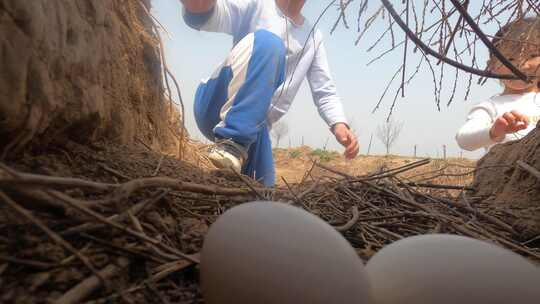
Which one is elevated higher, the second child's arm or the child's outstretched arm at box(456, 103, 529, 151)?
the second child's arm

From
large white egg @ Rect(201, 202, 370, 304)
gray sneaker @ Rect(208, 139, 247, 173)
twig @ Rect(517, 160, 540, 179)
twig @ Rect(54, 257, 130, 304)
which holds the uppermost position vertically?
twig @ Rect(517, 160, 540, 179)

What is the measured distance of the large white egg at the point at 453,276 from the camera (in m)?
0.56

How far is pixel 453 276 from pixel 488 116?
8.78ft

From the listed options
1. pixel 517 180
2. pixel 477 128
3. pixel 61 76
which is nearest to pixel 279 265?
pixel 61 76

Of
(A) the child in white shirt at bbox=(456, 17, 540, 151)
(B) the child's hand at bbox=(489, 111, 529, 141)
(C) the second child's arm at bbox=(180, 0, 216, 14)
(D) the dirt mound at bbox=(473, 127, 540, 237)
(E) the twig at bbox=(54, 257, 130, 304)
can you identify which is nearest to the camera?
(E) the twig at bbox=(54, 257, 130, 304)

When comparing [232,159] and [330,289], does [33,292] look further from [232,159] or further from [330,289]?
[232,159]

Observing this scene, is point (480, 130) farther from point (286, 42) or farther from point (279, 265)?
point (279, 265)

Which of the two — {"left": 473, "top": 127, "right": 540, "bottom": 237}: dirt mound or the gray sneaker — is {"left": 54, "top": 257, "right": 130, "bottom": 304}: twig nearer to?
{"left": 473, "top": 127, "right": 540, "bottom": 237}: dirt mound

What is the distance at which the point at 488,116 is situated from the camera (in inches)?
110

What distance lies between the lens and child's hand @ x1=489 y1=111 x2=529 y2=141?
2.26 metres

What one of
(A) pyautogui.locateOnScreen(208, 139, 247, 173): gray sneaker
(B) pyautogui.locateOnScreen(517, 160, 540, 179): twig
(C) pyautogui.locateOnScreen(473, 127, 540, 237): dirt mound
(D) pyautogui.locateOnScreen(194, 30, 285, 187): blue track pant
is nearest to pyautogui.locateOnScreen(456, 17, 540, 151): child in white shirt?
(C) pyautogui.locateOnScreen(473, 127, 540, 237): dirt mound

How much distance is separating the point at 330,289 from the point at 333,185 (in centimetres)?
89

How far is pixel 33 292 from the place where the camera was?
500 mm

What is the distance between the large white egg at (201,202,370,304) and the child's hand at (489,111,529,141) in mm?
2244
